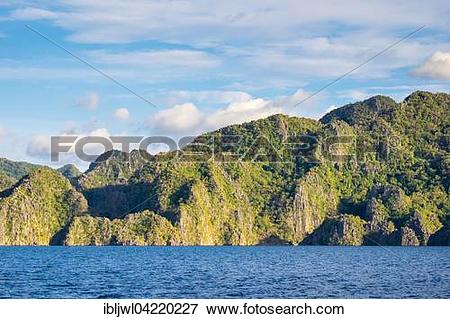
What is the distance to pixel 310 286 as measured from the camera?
246 ft

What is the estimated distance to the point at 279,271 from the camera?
99.8 metres

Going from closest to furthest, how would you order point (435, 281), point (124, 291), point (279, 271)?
point (124, 291)
point (435, 281)
point (279, 271)
